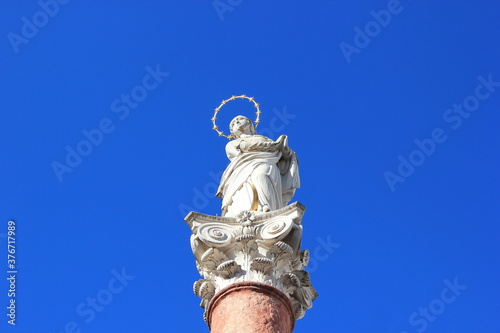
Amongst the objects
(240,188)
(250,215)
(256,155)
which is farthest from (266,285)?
(256,155)

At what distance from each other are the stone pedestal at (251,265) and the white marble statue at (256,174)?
31.2 inches

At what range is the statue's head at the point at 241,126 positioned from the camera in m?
15.7

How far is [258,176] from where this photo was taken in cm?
1388

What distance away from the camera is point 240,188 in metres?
13.8

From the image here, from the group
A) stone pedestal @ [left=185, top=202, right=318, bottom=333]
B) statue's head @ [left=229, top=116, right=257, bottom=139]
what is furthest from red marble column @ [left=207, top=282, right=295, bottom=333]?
statue's head @ [left=229, top=116, right=257, bottom=139]

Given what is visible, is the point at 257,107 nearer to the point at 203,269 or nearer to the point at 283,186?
the point at 283,186

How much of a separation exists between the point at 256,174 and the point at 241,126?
200 centimetres

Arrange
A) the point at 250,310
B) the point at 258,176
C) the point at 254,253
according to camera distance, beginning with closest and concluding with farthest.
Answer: the point at 250,310 < the point at 254,253 < the point at 258,176

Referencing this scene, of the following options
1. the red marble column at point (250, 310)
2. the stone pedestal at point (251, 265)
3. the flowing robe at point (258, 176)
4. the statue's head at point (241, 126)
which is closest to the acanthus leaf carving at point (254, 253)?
the stone pedestal at point (251, 265)

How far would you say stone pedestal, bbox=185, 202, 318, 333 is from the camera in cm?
1113

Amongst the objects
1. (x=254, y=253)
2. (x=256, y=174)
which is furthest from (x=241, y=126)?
(x=254, y=253)

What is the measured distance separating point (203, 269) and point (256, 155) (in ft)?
10.2

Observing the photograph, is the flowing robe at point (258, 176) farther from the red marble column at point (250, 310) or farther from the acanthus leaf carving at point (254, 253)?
the red marble column at point (250, 310)

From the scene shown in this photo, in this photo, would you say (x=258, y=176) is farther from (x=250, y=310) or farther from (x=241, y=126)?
(x=250, y=310)
